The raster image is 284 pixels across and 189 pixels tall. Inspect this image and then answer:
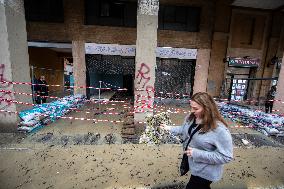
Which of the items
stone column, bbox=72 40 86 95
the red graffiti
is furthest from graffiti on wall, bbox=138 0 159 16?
stone column, bbox=72 40 86 95

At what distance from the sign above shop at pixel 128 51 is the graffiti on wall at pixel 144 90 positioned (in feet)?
19.0

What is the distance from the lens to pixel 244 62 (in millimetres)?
13188

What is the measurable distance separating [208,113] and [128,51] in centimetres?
1033

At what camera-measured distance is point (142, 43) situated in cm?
623

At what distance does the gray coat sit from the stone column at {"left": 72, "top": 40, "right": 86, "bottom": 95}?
412 inches

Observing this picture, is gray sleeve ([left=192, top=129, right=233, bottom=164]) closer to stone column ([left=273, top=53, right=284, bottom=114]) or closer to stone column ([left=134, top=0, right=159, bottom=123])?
stone column ([left=134, top=0, right=159, bottom=123])

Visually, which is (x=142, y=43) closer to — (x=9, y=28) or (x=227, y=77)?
(x=9, y=28)

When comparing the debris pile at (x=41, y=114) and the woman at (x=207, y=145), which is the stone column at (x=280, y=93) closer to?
the woman at (x=207, y=145)

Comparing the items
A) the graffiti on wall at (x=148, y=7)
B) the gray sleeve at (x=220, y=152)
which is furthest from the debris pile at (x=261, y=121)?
the graffiti on wall at (x=148, y=7)

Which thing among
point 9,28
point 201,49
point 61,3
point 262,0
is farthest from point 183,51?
point 9,28

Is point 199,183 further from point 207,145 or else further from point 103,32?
point 103,32

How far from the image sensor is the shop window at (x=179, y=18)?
11812 millimetres

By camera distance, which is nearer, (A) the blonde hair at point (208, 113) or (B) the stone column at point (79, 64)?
(A) the blonde hair at point (208, 113)

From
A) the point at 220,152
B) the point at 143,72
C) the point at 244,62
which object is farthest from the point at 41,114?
the point at 244,62
